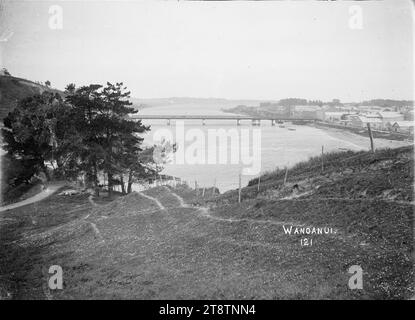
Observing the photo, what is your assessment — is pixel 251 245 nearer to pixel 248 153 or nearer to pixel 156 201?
pixel 156 201

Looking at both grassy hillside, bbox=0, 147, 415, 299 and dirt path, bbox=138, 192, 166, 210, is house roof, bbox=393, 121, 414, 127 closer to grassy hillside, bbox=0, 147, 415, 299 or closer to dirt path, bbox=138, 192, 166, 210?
grassy hillside, bbox=0, 147, 415, 299

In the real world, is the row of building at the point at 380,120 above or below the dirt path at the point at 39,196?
above

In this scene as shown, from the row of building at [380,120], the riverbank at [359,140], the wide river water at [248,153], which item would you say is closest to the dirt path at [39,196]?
the wide river water at [248,153]

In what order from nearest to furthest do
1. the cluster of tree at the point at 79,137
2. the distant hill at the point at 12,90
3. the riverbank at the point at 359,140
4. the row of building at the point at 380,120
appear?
the cluster of tree at the point at 79,137 → the riverbank at the point at 359,140 → the row of building at the point at 380,120 → the distant hill at the point at 12,90

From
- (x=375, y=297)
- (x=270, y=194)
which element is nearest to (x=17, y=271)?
(x=270, y=194)

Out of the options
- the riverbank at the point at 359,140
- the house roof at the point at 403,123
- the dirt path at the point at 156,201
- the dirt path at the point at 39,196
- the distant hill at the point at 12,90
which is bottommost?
the dirt path at the point at 39,196

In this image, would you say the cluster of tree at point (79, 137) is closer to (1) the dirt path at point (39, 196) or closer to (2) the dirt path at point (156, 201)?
(1) the dirt path at point (39, 196)
